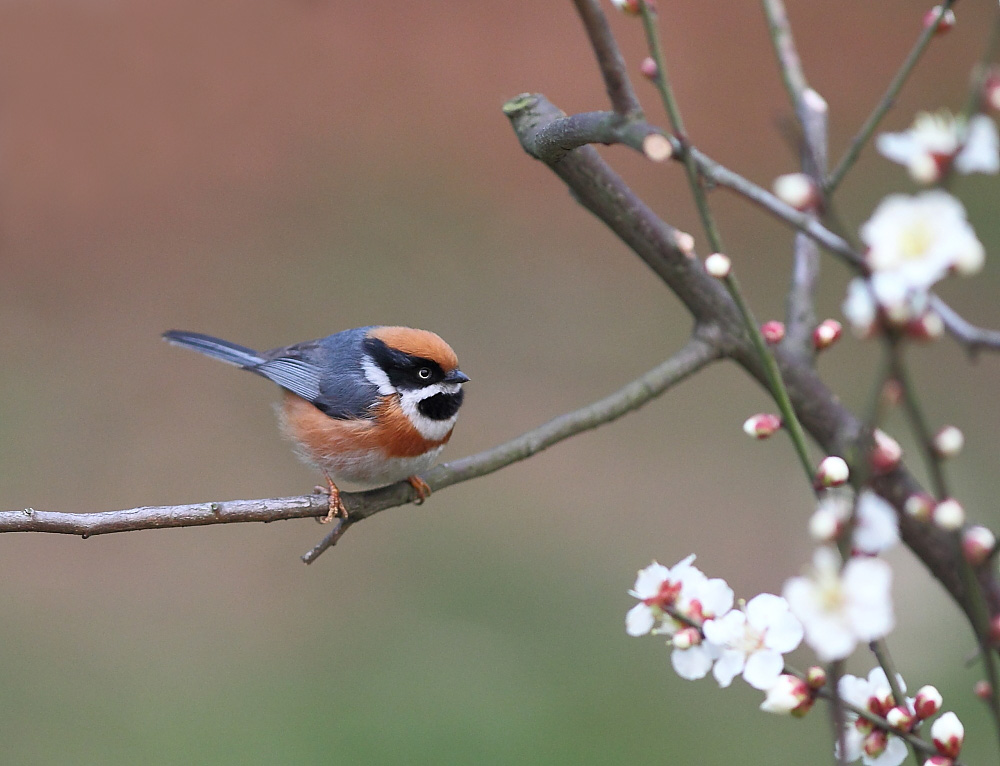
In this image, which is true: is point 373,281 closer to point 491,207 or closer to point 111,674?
point 491,207

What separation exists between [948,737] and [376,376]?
1.87 meters


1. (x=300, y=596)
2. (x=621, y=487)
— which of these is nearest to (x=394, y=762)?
(x=300, y=596)

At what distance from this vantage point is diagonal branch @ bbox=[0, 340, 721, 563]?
165 centimetres

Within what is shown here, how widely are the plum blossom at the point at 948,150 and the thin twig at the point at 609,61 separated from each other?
690 mm

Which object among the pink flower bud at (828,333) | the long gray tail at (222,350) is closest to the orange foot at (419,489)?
the long gray tail at (222,350)

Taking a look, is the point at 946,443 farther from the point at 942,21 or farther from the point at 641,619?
the point at 942,21

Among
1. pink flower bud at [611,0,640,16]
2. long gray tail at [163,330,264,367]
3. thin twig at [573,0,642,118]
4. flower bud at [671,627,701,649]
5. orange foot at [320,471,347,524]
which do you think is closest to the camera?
flower bud at [671,627,701,649]

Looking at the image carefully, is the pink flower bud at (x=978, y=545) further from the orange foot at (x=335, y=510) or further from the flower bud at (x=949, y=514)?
the orange foot at (x=335, y=510)

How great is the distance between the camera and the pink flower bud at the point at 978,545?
95 cm

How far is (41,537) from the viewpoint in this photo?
5047 mm

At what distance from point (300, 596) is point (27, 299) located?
2598 mm

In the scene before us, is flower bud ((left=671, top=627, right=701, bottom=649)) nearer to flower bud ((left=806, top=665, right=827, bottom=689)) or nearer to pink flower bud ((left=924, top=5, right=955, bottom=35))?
flower bud ((left=806, top=665, right=827, bottom=689))

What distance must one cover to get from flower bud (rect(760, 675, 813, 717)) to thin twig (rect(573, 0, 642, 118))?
839mm

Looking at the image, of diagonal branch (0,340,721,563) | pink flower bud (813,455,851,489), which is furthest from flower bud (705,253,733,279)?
diagonal branch (0,340,721,563)
